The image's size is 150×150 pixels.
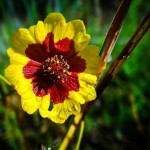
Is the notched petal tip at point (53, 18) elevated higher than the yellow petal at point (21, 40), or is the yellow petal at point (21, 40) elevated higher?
the notched petal tip at point (53, 18)

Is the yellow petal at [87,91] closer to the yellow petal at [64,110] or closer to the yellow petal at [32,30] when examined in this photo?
the yellow petal at [64,110]

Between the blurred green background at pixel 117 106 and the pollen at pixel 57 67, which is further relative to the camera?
the blurred green background at pixel 117 106

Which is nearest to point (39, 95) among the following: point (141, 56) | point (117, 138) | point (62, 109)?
point (62, 109)

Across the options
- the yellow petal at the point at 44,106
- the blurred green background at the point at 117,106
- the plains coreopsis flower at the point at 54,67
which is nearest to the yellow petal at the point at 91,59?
the plains coreopsis flower at the point at 54,67

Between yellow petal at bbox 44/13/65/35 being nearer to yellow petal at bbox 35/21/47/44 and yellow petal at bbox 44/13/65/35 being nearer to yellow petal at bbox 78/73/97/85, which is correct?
yellow petal at bbox 35/21/47/44

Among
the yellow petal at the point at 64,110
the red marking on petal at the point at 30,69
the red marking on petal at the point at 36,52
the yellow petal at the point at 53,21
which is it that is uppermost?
the yellow petal at the point at 53,21

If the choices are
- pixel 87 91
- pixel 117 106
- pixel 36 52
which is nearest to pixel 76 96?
pixel 87 91

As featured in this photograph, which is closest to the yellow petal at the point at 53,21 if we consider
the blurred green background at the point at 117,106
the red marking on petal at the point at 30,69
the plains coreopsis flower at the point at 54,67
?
the plains coreopsis flower at the point at 54,67

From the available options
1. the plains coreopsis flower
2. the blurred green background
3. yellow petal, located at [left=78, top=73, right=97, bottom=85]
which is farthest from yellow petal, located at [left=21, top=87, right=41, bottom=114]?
the blurred green background
